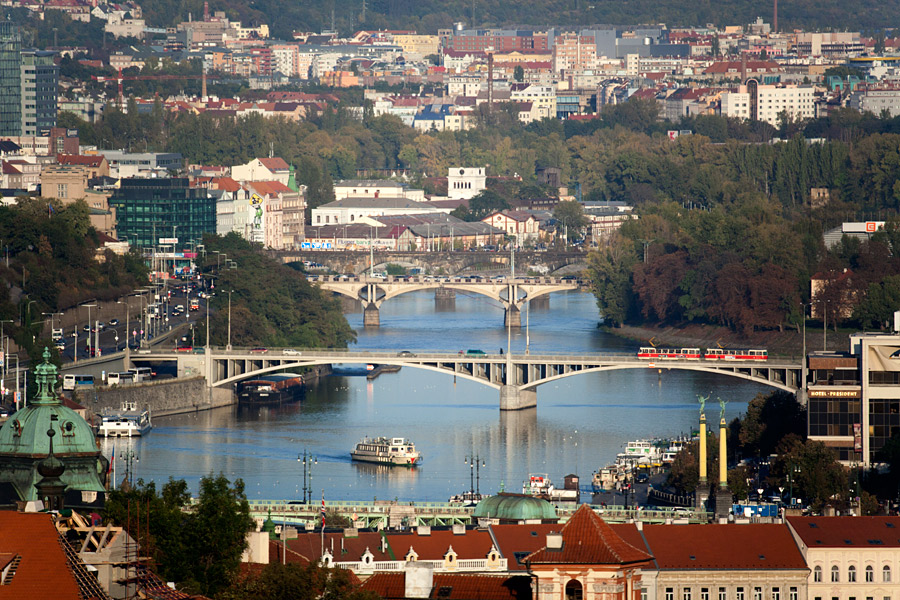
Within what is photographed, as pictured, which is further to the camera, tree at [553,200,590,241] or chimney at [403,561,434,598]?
tree at [553,200,590,241]

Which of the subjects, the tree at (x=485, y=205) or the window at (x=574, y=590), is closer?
the window at (x=574, y=590)

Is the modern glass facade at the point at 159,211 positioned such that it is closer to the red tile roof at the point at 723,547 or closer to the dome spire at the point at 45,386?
the red tile roof at the point at 723,547

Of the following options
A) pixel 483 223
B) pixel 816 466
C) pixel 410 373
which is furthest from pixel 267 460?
pixel 483 223

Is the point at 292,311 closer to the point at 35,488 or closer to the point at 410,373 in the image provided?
the point at 410,373

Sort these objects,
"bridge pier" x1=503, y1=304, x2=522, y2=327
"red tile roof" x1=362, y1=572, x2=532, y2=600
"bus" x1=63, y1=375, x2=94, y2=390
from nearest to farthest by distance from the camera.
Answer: "red tile roof" x1=362, y1=572, x2=532, y2=600 < "bus" x1=63, y1=375, x2=94, y2=390 < "bridge pier" x1=503, y1=304, x2=522, y2=327

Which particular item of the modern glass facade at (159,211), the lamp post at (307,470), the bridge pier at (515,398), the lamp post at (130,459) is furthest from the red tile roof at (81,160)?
the lamp post at (130,459)

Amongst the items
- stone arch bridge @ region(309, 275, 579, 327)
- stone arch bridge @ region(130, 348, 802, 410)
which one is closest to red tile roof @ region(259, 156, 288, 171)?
stone arch bridge @ region(309, 275, 579, 327)

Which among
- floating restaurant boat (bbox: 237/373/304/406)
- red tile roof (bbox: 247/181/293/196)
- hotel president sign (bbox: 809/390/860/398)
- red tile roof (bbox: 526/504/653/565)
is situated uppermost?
red tile roof (bbox: 247/181/293/196)

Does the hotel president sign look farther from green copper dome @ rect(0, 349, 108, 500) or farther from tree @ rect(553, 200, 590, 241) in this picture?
tree @ rect(553, 200, 590, 241)
